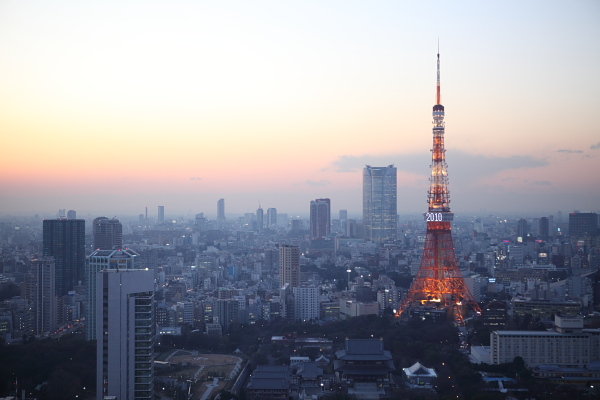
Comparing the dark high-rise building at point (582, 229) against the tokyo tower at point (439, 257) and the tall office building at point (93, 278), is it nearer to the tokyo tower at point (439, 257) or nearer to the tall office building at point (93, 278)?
the tokyo tower at point (439, 257)

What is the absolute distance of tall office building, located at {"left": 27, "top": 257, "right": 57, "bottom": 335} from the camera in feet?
46.5

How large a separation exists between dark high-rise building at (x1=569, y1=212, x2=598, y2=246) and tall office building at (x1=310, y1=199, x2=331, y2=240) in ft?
55.3

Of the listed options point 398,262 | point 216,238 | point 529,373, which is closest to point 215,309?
point 529,373

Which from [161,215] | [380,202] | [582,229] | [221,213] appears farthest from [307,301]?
[221,213]

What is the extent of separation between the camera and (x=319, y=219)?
3972 centimetres

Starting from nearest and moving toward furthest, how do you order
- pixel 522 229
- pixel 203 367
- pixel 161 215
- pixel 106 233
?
pixel 203 367
pixel 106 233
pixel 161 215
pixel 522 229

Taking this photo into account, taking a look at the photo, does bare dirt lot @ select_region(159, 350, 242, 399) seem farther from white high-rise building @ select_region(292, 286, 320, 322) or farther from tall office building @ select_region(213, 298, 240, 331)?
white high-rise building @ select_region(292, 286, 320, 322)

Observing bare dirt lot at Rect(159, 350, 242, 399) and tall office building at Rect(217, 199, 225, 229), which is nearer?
bare dirt lot at Rect(159, 350, 242, 399)

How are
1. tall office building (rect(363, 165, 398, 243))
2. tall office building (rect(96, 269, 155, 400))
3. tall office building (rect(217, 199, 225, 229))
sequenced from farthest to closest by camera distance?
tall office building (rect(217, 199, 225, 229))
tall office building (rect(363, 165, 398, 243))
tall office building (rect(96, 269, 155, 400))

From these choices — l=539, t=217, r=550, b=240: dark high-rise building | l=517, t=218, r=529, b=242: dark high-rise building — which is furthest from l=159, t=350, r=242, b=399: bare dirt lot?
l=517, t=218, r=529, b=242: dark high-rise building

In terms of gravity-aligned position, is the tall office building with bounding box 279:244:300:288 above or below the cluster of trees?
above

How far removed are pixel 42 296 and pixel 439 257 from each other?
8593mm

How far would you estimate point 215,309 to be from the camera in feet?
51.7

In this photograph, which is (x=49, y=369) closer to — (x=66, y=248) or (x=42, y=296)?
(x=42, y=296)
